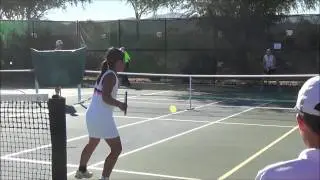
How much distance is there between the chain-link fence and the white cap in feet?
68.9

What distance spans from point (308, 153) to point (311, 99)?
0.16 m

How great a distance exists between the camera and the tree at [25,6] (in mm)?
34094

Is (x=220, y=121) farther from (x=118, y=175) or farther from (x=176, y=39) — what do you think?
(x=176, y=39)

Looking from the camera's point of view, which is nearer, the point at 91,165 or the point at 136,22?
the point at 91,165

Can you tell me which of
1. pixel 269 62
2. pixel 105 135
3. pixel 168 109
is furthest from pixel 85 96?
pixel 105 135

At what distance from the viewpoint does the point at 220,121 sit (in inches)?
484

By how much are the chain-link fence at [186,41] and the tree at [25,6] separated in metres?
7.23

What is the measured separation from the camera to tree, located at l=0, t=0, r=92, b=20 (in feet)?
112

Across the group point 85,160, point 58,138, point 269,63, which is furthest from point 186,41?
point 58,138

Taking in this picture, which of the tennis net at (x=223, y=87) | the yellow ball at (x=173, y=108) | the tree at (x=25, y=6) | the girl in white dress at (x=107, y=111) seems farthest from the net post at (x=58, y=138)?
the tree at (x=25, y=6)

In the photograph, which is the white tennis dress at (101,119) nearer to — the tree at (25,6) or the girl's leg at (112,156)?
the girl's leg at (112,156)

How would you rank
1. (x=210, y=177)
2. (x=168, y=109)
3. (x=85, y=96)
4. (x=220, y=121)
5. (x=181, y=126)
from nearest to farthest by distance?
1. (x=210, y=177)
2. (x=181, y=126)
3. (x=220, y=121)
4. (x=168, y=109)
5. (x=85, y=96)

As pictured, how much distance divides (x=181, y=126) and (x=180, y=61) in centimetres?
1343

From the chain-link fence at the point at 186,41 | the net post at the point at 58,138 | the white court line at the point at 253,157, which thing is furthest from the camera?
the chain-link fence at the point at 186,41
